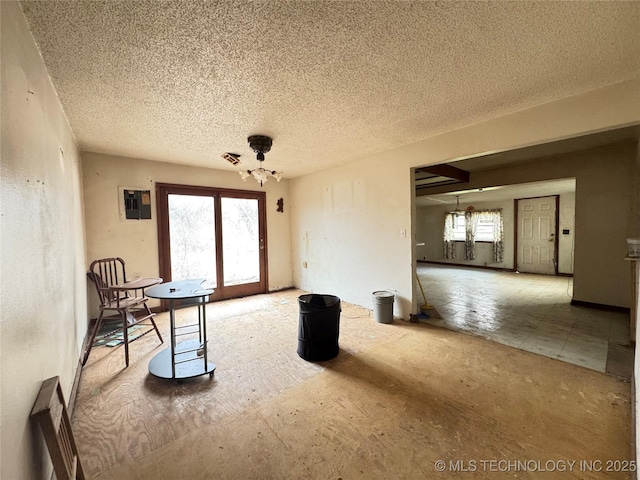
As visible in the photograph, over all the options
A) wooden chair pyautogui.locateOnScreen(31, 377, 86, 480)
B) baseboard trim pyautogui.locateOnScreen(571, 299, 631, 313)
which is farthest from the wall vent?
baseboard trim pyautogui.locateOnScreen(571, 299, 631, 313)

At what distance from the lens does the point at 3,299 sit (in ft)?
3.00

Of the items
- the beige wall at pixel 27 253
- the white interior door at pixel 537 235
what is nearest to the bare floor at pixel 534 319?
the white interior door at pixel 537 235

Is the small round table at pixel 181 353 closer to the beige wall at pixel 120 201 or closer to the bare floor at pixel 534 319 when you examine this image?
the beige wall at pixel 120 201

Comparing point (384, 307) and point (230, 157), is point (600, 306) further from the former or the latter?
point (230, 157)

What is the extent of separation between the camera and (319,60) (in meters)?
1.71

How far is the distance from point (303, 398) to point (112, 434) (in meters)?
1.24

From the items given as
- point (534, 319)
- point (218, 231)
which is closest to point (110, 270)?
point (218, 231)

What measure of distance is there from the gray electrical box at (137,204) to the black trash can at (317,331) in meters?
2.94

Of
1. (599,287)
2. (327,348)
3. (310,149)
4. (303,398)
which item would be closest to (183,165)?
(310,149)

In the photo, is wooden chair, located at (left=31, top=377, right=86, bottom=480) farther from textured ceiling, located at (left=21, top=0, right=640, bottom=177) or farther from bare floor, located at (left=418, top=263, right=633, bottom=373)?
bare floor, located at (left=418, top=263, right=633, bottom=373)

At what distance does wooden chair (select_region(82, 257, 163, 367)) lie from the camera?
2590 mm

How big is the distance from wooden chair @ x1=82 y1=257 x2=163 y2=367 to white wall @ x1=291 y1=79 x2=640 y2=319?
8.76 ft

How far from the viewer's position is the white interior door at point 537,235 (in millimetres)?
6738

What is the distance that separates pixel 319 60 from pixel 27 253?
1.87m
